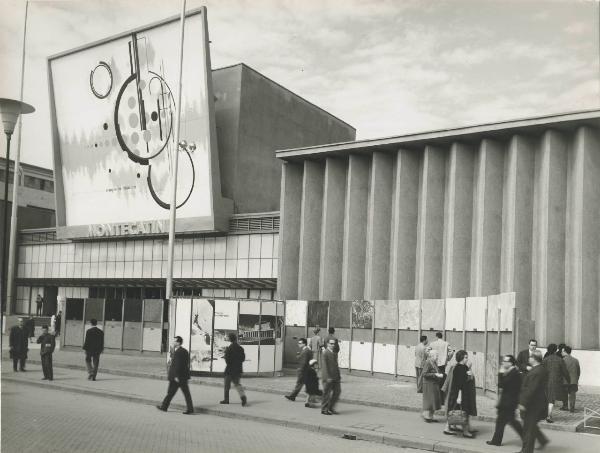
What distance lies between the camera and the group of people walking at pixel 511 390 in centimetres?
1280

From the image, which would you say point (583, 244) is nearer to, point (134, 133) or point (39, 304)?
point (134, 133)

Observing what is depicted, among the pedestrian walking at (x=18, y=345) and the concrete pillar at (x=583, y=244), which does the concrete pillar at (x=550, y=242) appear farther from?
the pedestrian walking at (x=18, y=345)

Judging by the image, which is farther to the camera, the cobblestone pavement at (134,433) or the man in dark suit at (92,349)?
the man in dark suit at (92,349)

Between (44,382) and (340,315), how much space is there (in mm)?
11988

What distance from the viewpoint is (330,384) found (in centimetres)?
1711

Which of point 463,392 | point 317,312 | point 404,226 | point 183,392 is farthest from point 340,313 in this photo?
point 463,392

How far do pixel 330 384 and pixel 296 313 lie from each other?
1348cm

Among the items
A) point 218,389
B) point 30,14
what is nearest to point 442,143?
point 218,389

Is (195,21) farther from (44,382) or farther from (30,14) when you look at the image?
(30,14)

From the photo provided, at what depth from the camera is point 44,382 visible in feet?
70.3

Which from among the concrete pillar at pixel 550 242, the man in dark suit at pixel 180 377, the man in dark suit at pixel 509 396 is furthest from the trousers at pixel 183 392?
the concrete pillar at pixel 550 242

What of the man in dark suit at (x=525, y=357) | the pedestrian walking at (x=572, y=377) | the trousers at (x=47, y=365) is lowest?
the trousers at (x=47, y=365)

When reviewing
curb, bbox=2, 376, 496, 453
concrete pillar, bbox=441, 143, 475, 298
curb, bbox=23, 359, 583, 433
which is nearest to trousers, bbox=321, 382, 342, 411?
curb, bbox=2, 376, 496, 453

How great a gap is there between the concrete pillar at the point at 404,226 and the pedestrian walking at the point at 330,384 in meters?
13.1
